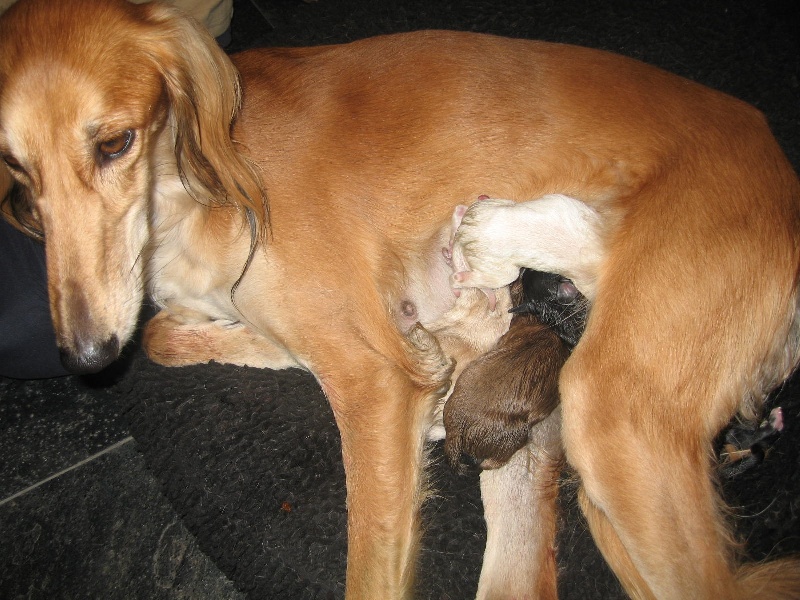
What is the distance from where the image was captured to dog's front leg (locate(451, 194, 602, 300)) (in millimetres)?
1703

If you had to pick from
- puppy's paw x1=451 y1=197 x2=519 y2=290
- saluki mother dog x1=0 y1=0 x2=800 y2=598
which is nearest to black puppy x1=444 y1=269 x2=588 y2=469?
saluki mother dog x1=0 y1=0 x2=800 y2=598

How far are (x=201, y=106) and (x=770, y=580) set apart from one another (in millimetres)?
1819

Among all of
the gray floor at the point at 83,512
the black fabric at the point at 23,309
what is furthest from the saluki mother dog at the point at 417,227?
the gray floor at the point at 83,512

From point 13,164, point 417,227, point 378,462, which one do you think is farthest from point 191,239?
point 378,462

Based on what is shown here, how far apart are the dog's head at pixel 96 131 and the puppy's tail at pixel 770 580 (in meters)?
1.56

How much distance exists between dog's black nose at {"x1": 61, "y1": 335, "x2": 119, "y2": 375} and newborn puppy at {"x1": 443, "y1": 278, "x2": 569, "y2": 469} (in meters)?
0.96

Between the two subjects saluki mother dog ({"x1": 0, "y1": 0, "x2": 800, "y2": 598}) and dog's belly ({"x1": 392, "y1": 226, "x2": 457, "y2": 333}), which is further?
dog's belly ({"x1": 392, "y1": 226, "x2": 457, "y2": 333})

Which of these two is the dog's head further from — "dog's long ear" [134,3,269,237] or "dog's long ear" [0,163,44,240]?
"dog's long ear" [0,163,44,240]

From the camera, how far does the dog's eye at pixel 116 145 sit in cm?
142

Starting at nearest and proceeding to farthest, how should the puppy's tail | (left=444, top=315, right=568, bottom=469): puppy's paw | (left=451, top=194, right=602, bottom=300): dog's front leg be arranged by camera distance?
the puppy's tail < (left=451, top=194, right=602, bottom=300): dog's front leg < (left=444, top=315, right=568, bottom=469): puppy's paw

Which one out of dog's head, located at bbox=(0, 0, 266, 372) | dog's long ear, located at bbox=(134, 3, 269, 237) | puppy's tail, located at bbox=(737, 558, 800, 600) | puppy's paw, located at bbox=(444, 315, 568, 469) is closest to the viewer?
dog's head, located at bbox=(0, 0, 266, 372)

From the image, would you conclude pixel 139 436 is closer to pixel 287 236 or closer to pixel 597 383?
pixel 287 236

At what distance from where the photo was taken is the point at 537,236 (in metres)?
1.73

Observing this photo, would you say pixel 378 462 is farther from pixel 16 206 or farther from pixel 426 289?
A: pixel 16 206
